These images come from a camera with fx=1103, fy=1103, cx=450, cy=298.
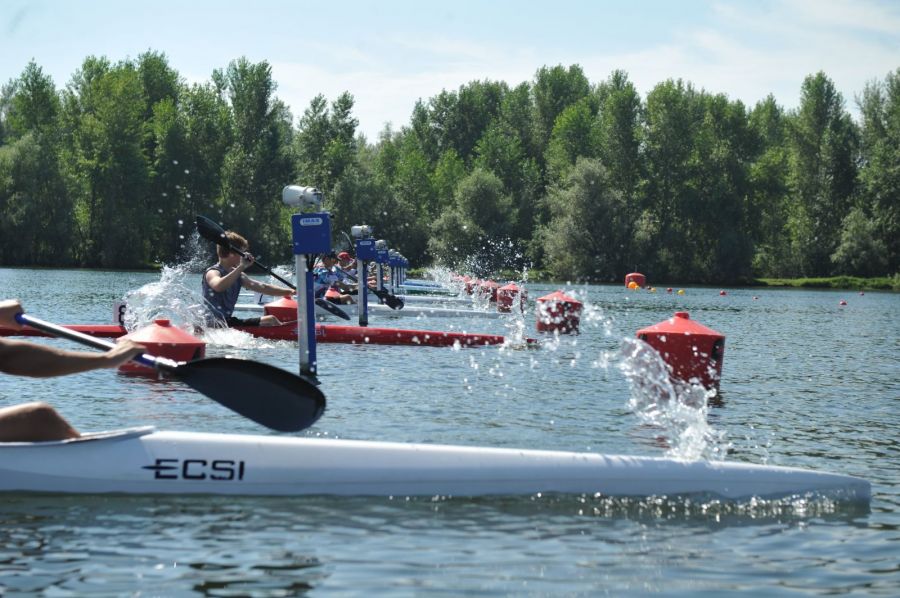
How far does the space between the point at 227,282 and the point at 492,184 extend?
6365 centimetres

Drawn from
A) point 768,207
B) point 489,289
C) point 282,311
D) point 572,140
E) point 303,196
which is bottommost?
point 282,311

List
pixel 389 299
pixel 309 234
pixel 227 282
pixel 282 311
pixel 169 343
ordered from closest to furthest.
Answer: pixel 309 234 → pixel 169 343 → pixel 227 282 → pixel 282 311 → pixel 389 299

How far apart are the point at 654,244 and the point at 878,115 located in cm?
1960

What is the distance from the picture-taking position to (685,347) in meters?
13.9

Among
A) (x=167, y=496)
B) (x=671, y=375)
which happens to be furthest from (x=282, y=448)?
(x=671, y=375)

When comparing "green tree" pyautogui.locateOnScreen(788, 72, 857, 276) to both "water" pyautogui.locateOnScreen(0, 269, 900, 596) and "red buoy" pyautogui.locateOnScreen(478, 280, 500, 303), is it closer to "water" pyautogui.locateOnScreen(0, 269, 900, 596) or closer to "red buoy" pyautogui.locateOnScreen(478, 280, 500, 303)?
"red buoy" pyautogui.locateOnScreen(478, 280, 500, 303)

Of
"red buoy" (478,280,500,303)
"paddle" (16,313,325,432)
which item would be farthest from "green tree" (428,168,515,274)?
"paddle" (16,313,325,432)

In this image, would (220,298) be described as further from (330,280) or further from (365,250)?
(330,280)

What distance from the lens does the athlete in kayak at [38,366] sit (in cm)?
706

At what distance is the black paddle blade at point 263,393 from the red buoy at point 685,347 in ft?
21.2

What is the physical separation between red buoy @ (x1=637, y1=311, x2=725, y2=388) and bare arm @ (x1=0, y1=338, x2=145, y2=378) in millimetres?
8242

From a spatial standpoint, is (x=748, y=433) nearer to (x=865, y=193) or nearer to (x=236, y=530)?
(x=236, y=530)

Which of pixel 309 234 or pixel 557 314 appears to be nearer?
pixel 309 234

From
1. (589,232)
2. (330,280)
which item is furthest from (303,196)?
(589,232)
